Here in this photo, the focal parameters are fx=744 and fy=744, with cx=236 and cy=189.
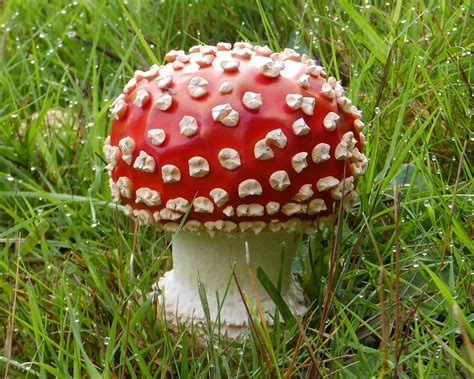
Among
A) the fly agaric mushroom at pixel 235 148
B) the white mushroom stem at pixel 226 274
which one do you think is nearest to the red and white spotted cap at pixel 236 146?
the fly agaric mushroom at pixel 235 148

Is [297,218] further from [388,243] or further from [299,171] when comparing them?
[388,243]

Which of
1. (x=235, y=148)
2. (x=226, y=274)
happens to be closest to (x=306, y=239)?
(x=226, y=274)

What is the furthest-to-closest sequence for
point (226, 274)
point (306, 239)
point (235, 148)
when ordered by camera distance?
point (306, 239) → point (226, 274) → point (235, 148)

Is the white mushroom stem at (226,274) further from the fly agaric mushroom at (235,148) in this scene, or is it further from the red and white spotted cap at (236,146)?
the red and white spotted cap at (236,146)

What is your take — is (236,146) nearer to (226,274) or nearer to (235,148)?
(235,148)

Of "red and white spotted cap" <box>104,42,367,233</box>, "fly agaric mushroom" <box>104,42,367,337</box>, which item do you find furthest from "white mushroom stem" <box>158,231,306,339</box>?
"red and white spotted cap" <box>104,42,367,233</box>
